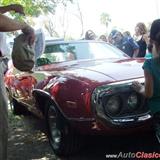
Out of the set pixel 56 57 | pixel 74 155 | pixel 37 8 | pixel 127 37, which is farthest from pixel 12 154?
pixel 37 8

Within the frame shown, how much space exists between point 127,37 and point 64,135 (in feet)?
16.4

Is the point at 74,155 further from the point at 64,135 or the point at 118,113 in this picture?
the point at 118,113

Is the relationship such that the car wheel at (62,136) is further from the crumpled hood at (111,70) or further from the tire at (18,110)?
the tire at (18,110)

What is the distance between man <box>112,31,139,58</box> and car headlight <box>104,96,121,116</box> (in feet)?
14.9

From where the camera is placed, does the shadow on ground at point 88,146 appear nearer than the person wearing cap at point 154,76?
No

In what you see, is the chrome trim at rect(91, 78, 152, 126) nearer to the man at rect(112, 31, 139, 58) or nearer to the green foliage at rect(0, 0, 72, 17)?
the man at rect(112, 31, 139, 58)

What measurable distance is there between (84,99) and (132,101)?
21.1 inches

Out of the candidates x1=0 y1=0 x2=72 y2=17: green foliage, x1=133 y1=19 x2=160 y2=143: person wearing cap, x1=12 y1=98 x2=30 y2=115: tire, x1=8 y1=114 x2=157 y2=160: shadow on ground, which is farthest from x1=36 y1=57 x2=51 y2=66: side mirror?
x1=0 y1=0 x2=72 y2=17: green foliage

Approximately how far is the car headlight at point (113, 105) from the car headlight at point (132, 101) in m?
0.12

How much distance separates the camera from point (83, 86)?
4.64m

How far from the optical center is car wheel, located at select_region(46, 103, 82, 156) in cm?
512

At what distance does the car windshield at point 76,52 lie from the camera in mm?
6629

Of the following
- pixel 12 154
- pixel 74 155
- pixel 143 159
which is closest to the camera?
pixel 143 159

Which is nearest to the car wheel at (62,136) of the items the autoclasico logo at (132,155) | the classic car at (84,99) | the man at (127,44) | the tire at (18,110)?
the classic car at (84,99)
